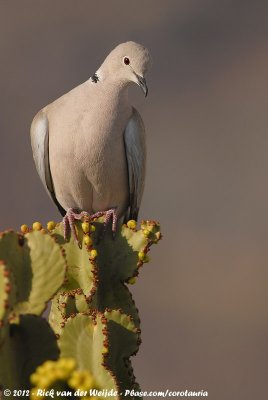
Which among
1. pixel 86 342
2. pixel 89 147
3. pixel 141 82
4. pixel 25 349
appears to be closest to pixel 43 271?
pixel 25 349

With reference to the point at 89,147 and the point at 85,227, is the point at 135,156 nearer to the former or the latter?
the point at 89,147

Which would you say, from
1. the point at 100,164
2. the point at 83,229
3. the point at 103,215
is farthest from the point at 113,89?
the point at 83,229

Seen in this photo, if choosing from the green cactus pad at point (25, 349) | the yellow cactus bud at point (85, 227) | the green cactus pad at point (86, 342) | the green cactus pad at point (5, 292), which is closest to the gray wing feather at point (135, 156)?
the yellow cactus bud at point (85, 227)

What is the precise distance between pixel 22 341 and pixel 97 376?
464 mm

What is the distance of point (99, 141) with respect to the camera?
152 inches

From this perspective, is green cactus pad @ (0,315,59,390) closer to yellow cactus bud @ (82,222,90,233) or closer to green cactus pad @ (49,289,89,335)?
green cactus pad @ (49,289,89,335)

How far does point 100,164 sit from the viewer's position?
3.92 meters

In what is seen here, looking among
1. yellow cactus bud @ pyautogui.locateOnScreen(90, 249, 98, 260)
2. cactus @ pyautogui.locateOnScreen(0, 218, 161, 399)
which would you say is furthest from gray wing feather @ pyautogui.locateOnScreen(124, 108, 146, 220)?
yellow cactus bud @ pyautogui.locateOnScreen(90, 249, 98, 260)

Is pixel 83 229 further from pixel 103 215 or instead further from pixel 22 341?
pixel 22 341

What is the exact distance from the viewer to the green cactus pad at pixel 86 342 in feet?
8.60

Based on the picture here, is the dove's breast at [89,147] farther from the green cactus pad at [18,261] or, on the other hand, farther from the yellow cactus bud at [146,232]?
the green cactus pad at [18,261]

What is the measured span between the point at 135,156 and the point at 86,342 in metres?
1.65

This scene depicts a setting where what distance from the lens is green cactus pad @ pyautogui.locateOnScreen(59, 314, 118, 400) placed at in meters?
2.62

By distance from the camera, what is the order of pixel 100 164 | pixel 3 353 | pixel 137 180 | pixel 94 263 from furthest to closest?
pixel 137 180
pixel 100 164
pixel 94 263
pixel 3 353
